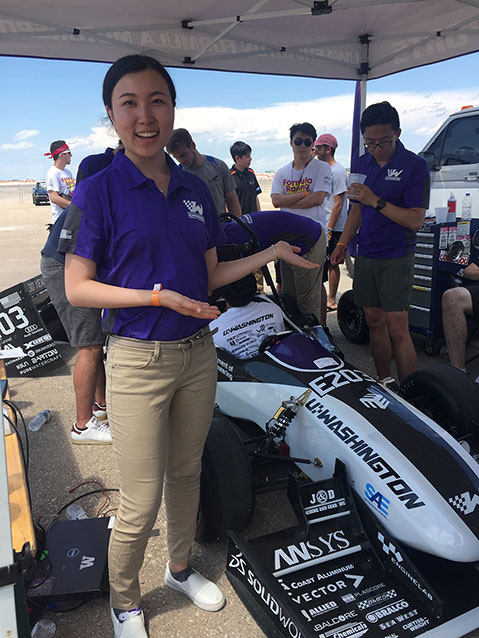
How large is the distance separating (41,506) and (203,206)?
75.8 inches

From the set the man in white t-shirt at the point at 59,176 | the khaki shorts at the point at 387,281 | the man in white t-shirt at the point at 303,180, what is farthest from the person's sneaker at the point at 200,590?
the man in white t-shirt at the point at 59,176

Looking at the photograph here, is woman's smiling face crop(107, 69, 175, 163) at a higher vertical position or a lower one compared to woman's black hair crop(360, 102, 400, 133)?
lower

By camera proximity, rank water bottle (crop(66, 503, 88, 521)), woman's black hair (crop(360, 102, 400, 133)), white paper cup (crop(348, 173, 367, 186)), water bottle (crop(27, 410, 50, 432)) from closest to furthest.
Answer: water bottle (crop(66, 503, 88, 521)) → woman's black hair (crop(360, 102, 400, 133)) → white paper cup (crop(348, 173, 367, 186)) → water bottle (crop(27, 410, 50, 432))

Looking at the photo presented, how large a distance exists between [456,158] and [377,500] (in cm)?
553

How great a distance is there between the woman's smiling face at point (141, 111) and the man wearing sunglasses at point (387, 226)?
198 cm

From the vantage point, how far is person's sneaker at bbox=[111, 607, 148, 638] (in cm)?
181

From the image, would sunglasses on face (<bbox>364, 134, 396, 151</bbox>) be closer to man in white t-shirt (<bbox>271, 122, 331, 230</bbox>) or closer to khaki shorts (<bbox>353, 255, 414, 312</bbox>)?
khaki shorts (<bbox>353, 255, 414, 312</bbox>)

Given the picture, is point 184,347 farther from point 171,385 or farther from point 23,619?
point 23,619

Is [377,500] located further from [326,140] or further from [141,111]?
[326,140]

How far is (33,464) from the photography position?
3.13 m

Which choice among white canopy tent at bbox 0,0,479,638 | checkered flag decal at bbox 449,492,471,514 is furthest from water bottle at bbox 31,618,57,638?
white canopy tent at bbox 0,0,479,638

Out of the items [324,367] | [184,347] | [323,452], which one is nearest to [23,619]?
[184,347]

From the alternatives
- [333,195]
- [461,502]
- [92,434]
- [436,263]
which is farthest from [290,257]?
[333,195]

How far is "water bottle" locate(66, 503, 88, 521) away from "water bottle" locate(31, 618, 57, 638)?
603mm
